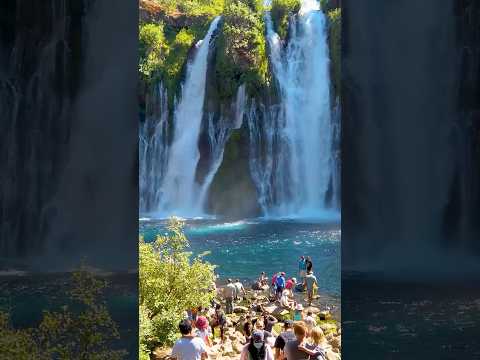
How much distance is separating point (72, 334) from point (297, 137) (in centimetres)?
2062

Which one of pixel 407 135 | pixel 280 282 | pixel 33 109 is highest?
pixel 33 109

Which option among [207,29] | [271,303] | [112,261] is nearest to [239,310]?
[271,303]

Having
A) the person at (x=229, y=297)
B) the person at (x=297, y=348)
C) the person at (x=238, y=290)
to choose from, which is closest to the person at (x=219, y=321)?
the person at (x=229, y=297)

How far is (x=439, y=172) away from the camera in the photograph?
374 cm

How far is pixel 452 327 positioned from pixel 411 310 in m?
0.26

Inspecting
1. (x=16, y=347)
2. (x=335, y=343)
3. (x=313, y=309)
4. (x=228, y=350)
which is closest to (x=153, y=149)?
(x=313, y=309)

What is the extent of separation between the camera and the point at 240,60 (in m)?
24.0

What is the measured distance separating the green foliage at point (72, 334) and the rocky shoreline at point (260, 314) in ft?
11.0

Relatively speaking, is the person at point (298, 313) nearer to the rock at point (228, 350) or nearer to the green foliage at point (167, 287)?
the rock at point (228, 350)

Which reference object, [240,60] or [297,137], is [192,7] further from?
[297,137]

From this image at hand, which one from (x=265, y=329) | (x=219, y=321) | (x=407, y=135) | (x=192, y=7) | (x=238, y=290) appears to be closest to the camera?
(x=407, y=135)

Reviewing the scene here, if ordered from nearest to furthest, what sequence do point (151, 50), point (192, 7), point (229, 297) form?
point (229, 297)
point (151, 50)
point (192, 7)

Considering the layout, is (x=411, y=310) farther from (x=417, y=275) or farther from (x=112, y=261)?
(x=112, y=261)

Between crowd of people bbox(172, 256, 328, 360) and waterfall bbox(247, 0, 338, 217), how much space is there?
29.8 feet
